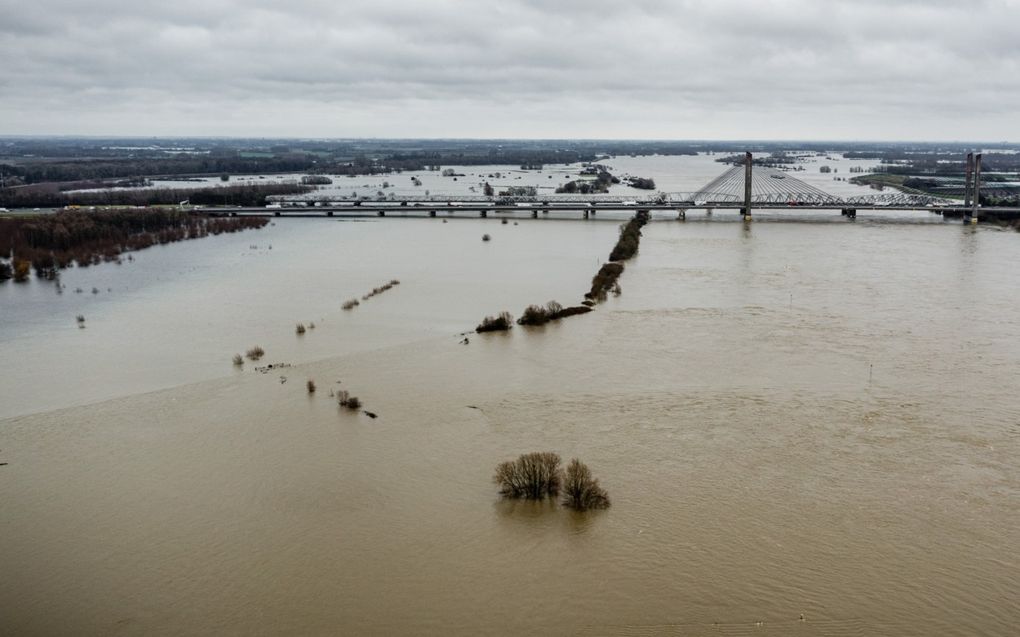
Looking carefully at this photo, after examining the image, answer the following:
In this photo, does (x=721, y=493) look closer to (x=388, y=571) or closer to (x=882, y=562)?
(x=882, y=562)

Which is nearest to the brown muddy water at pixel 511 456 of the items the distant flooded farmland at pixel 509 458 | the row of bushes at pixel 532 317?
the distant flooded farmland at pixel 509 458

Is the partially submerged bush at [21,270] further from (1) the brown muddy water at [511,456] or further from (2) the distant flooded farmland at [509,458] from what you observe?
(1) the brown muddy water at [511,456]

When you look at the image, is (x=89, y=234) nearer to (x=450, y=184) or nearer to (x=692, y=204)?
(x=692, y=204)

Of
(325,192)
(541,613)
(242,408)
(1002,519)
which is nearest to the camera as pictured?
(541,613)

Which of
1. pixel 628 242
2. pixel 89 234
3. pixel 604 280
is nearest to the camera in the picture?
pixel 604 280

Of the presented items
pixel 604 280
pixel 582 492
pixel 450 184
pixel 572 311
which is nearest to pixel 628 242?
pixel 604 280

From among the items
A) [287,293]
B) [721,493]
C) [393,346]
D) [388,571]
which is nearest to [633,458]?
[721,493]

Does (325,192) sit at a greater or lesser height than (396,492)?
greater

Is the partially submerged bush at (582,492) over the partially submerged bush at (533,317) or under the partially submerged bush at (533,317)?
under
